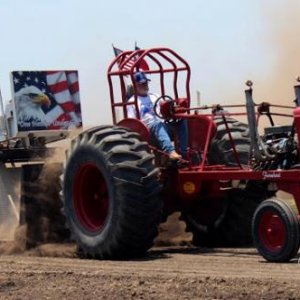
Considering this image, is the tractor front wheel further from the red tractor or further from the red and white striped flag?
the red and white striped flag

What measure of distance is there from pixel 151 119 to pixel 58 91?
614 cm

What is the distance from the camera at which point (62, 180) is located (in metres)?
9.43

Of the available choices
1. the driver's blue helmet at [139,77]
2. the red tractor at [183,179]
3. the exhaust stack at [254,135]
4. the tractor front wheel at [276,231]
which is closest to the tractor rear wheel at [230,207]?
the red tractor at [183,179]

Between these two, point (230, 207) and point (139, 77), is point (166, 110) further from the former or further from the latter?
point (230, 207)

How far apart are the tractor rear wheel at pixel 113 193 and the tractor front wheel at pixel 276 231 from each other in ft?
3.67

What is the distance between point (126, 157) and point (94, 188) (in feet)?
3.31

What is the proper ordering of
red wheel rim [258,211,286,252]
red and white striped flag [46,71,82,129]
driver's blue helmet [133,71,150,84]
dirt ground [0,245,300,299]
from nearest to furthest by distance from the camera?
dirt ground [0,245,300,299]
red wheel rim [258,211,286,252]
driver's blue helmet [133,71,150,84]
red and white striped flag [46,71,82,129]

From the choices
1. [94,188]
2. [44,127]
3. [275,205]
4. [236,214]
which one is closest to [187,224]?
[236,214]

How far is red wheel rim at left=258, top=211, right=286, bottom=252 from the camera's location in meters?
7.76

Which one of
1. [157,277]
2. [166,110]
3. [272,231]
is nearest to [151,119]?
[166,110]

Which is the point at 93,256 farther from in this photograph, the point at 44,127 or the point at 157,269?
the point at 44,127

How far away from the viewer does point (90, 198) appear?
9.43 metres

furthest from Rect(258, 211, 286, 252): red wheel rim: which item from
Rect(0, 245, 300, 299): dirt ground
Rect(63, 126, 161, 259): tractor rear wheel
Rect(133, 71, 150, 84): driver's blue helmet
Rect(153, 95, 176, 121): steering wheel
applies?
Rect(133, 71, 150, 84): driver's blue helmet

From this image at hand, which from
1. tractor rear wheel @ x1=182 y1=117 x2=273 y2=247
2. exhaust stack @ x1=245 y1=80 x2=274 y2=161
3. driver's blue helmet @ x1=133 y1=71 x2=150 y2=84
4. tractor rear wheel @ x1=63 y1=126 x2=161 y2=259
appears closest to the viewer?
exhaust stack @ x1=245 y1=80 x2=274 y2=161
